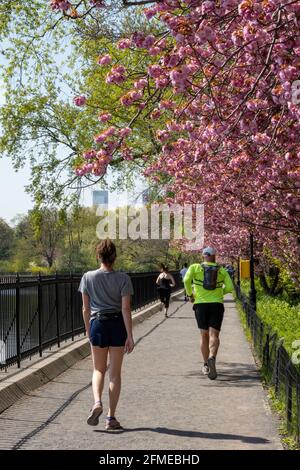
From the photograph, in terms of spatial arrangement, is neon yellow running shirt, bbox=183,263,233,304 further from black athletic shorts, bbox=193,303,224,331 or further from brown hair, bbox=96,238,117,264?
brown hair, bbox=96,238,117,264

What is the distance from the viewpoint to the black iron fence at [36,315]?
1196 cm

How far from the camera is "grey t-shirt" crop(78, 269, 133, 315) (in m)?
8.55

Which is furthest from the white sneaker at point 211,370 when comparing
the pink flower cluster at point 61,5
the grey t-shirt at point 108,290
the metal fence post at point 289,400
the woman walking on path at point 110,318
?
the pink flower cluster at point 61,5

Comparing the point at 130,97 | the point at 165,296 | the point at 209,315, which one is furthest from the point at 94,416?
the point at 165,296

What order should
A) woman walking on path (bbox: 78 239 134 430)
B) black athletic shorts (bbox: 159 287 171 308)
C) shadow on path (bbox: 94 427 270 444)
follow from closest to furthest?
shadow on path (bbox: 94 427 270 444) → woman walking on path (bbox: 78 239 134 430) → black athletic shorts (bbox: 159 287 171 308)

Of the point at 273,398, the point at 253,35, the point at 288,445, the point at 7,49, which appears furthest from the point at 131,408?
the point at 7,49

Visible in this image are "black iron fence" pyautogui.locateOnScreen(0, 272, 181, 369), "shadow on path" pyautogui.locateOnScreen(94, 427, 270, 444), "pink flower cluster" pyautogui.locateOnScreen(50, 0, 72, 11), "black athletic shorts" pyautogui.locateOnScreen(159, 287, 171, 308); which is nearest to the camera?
"shadow on path" pyautogui.locateOnScreen(94, 427, 270, 444)

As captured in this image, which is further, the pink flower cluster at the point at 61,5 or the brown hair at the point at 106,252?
the brown hair at the point at 106,252

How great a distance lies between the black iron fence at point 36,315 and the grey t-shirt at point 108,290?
3130mm

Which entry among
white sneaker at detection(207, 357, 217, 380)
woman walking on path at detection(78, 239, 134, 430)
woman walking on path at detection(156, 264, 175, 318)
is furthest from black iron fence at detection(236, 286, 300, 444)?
woman walking on path at detection(156, 264, 175, 318)

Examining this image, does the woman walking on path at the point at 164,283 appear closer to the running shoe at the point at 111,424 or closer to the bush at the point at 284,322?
the bush at the point at 284,322

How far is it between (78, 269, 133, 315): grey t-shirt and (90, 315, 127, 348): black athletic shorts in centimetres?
11

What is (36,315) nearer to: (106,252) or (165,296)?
(106,252)
